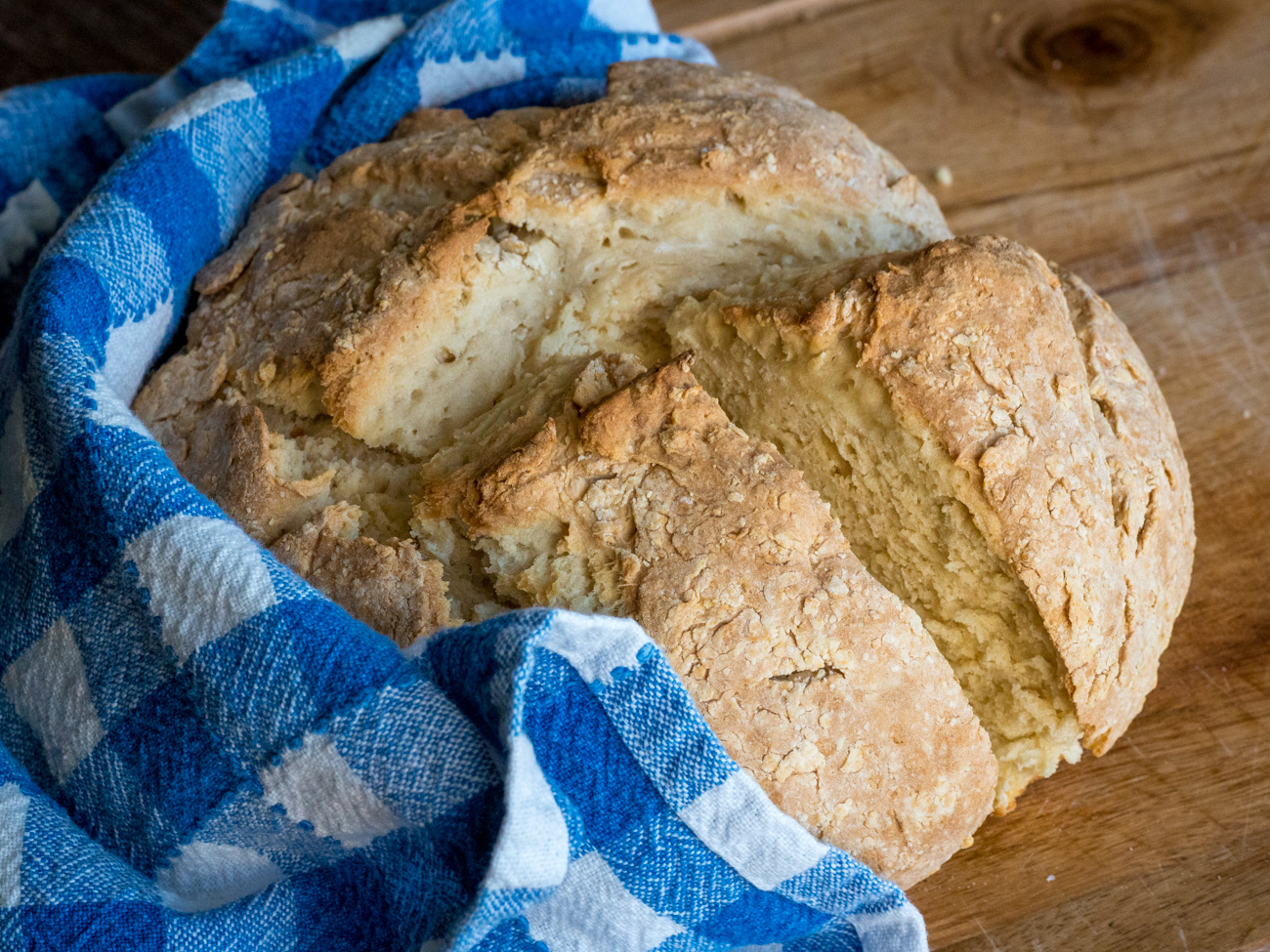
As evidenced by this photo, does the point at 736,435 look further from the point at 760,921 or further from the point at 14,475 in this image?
the point at 14,475

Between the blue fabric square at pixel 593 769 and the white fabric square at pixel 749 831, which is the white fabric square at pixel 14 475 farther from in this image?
the white fabric square at pixel 749 831

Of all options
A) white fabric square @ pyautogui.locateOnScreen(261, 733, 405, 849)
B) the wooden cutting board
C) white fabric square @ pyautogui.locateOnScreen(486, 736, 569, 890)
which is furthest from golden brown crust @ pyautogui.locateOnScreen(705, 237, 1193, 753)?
white fabric square @ pyautogui.locateOnScreen(261, 733, 405, 849)

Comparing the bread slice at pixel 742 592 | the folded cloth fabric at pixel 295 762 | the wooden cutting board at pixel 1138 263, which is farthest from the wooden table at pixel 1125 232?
the folded cloth fabric at pixel 295 762

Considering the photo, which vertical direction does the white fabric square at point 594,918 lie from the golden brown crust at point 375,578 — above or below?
below

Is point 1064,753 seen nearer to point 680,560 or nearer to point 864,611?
point 864,611

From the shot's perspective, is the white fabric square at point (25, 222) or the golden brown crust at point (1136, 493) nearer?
the golden brown crust at point (1136, 493)

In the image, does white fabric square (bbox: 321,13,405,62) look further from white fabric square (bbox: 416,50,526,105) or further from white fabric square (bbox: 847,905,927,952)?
white fabric square (bbox: 847,905,927,952)
